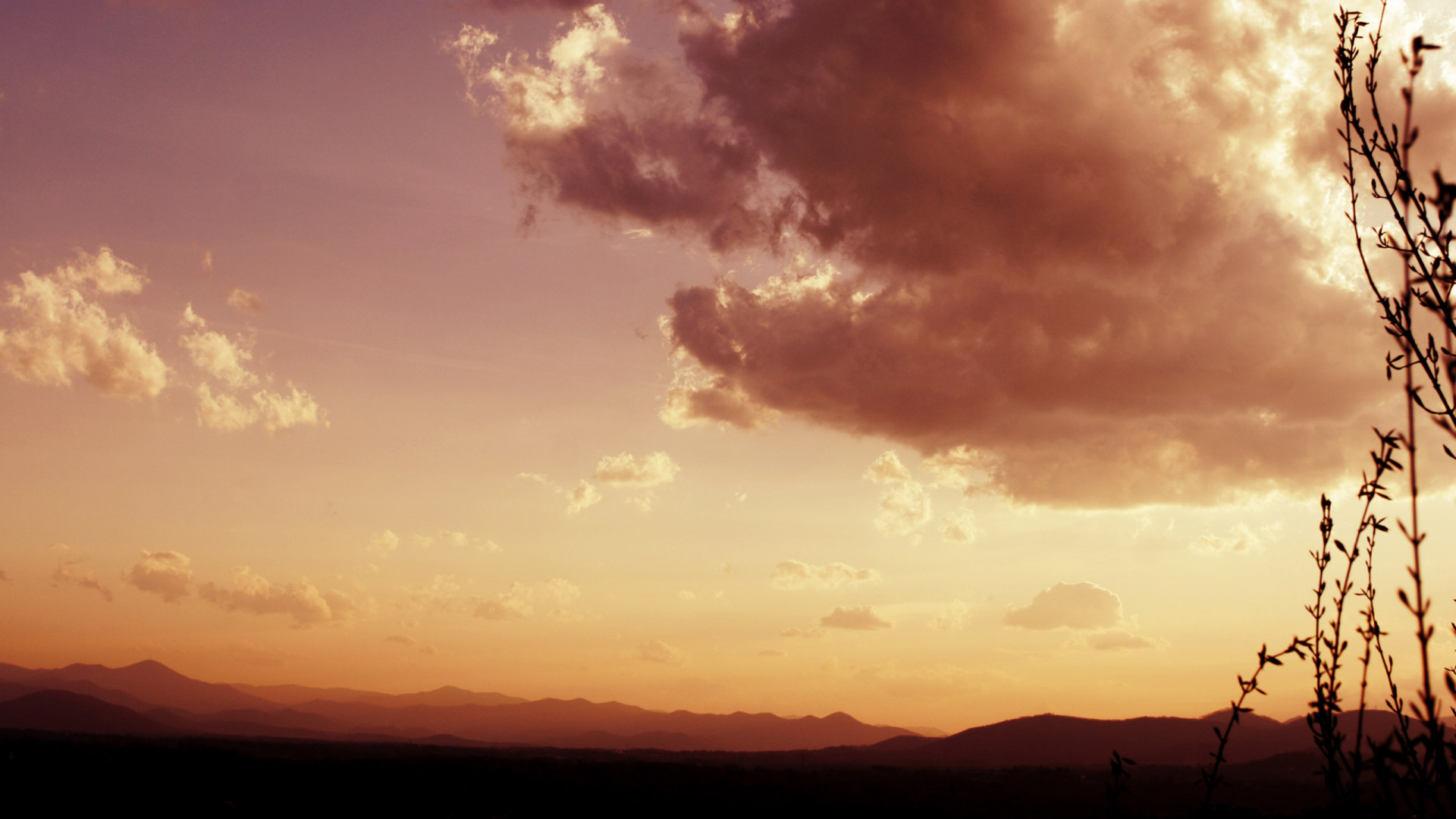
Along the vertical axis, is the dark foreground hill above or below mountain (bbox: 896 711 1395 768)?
above

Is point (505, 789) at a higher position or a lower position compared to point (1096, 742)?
higher

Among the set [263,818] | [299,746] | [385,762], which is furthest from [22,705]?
[263,818]

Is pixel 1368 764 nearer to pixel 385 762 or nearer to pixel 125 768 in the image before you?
pixel 125 768

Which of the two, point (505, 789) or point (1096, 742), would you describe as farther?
point (1096, 742)

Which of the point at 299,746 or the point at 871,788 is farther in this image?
the point at 299,746

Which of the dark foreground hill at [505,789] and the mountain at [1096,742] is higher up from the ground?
the dark foreground hill at [505,789]

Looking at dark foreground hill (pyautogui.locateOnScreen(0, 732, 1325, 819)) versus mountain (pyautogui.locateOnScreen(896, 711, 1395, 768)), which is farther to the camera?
mountain (pyautogui.locateOnScreen(896, 711, 1395, 768))

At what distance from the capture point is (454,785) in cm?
4634

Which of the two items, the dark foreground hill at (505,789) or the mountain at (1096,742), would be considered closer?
the dark foreground hill at (505,789)

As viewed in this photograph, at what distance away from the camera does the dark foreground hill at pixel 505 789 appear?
39.6m

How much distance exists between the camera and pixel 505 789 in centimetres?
4678

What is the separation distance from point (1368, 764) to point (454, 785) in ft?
162

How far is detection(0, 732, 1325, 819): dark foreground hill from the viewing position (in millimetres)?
39562

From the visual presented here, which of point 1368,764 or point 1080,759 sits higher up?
point 1368,764
